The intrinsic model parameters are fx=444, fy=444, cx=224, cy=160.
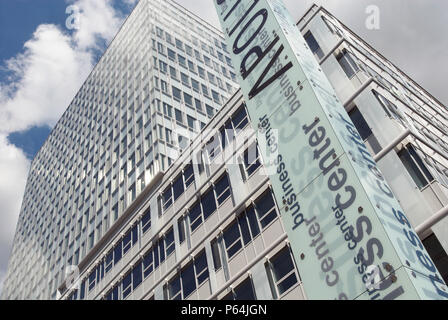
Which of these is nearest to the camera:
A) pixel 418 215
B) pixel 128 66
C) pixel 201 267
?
pixel 418 215

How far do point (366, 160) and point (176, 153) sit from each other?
31825mm

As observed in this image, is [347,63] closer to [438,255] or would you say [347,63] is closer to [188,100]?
[438,255]

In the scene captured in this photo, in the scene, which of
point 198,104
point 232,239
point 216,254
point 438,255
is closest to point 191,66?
point 198,104

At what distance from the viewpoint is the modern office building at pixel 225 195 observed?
18.7m

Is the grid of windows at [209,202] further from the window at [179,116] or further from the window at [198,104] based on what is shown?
the window at [198,104]

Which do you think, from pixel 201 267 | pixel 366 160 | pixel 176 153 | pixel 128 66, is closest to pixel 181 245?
pixel 201 267

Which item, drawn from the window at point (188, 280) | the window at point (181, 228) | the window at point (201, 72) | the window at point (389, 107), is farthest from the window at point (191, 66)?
the window at point (389, 107)

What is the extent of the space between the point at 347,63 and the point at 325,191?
16518mm

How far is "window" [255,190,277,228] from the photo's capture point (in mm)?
21547

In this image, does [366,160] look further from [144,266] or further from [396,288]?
[144,266]

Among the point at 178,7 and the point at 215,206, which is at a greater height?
the point at 178,7

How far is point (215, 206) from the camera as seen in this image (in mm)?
25781

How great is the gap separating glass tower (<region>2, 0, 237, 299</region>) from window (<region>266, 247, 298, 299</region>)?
18.8m
